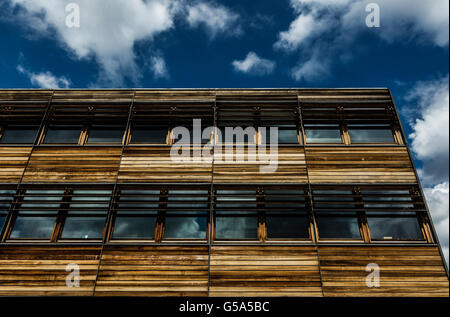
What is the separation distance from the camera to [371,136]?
10.9m

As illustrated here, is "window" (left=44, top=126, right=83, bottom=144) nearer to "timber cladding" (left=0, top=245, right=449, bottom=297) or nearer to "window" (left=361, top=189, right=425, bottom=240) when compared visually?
"timber cladding" (left=0, top=245, right=449, bottom=297)

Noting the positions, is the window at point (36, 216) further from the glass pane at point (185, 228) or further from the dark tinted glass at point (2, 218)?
the glass pane at point (185, 228)

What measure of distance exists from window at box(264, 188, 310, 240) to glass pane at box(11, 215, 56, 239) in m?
7.18

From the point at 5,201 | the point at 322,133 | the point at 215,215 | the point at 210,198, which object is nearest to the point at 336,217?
the point at 322,133

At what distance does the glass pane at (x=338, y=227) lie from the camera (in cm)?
903

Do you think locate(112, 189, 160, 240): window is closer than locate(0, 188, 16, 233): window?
Yes

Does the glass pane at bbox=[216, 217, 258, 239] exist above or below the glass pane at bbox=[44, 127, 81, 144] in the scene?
below

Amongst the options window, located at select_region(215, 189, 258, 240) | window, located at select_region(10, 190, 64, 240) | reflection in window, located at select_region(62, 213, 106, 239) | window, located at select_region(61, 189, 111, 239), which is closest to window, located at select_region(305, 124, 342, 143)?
window, located at select_region(215, 189, 258, 240)

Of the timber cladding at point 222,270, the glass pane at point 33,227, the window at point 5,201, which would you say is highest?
the window at point 5,201

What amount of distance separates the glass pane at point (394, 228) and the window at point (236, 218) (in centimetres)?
385

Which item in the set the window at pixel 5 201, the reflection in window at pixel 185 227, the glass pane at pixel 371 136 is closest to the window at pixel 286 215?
the reflection in window at pixel 185 227

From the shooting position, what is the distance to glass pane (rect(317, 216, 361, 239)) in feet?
29.6
